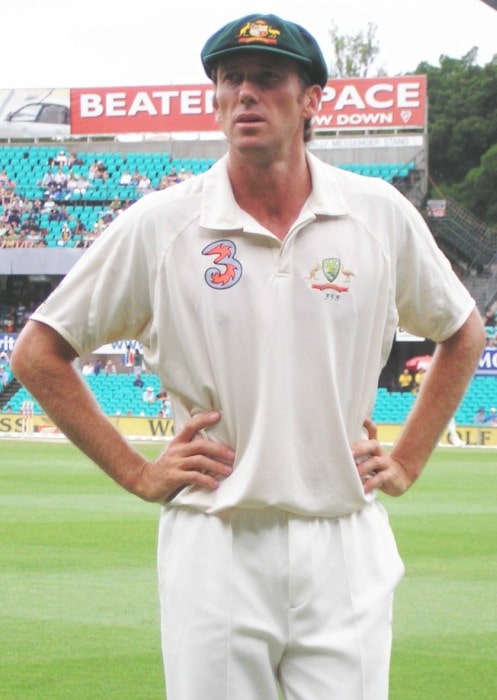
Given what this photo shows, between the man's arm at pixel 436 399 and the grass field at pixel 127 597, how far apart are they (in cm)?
359

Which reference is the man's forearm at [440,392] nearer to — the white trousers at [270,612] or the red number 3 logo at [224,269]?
the white trousers at [270,612]

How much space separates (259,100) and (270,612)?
120 cm

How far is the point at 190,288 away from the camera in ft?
11.0

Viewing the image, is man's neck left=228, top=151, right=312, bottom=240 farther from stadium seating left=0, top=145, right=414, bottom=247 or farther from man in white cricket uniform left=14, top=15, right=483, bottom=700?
stadium seating left=0, top=145, right=414, bottom=247

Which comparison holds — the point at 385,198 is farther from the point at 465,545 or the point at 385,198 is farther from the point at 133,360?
the point at 133,360

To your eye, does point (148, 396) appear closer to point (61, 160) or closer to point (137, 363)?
point (137, 363)


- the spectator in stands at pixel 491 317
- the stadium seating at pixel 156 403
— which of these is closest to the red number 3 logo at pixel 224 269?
the stadium seating at pixel 156 403

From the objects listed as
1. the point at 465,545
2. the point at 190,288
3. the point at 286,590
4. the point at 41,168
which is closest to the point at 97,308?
the point at 190,288

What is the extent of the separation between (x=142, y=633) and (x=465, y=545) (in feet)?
17.7

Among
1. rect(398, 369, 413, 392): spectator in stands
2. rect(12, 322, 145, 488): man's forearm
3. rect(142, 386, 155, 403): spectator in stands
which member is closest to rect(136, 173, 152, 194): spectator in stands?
rect(142, 386, 155, 403): spectator in stands

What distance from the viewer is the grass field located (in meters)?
7.44

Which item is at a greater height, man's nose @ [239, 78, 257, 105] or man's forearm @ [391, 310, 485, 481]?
man's nose @ [239, 78, 257, 105]

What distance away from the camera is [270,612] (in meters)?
3.27

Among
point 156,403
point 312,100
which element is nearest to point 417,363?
point 156,403
